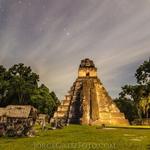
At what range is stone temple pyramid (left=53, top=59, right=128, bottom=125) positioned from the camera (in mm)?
71000

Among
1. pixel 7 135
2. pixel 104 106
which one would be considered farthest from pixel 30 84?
pixel 7 135

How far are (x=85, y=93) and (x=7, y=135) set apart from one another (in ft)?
131

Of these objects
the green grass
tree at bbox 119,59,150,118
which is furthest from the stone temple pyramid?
the green grass

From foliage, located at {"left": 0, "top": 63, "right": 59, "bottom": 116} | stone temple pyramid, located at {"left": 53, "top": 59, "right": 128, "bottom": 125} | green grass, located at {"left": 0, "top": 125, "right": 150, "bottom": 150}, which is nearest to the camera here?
green grass, located at {"left": 0, "top": 125, "right": 150, "bottom": 150}

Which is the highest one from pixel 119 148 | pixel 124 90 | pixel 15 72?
pixel 15 72

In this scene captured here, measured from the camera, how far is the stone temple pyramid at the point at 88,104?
71.0 m

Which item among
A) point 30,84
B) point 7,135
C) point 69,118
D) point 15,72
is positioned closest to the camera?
point 7,135

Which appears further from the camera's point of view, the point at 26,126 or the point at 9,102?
the point at 9,102

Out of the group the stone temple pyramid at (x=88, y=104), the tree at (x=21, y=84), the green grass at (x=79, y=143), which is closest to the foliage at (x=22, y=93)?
the tree at (x=21, y=84)

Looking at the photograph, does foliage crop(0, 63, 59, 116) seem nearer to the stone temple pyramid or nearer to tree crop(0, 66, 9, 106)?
tree crop(0, 66, 9, 106)

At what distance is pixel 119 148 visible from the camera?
22281 mm

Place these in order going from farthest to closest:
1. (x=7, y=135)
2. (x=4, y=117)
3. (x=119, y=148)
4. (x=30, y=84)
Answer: (x=30, y=84)
(x=4, y=117)
(x=7, y=135)
(x=119, y=148)

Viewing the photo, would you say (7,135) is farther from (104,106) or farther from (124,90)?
(124,90)

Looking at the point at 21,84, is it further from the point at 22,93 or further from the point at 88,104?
the point at 88,104
